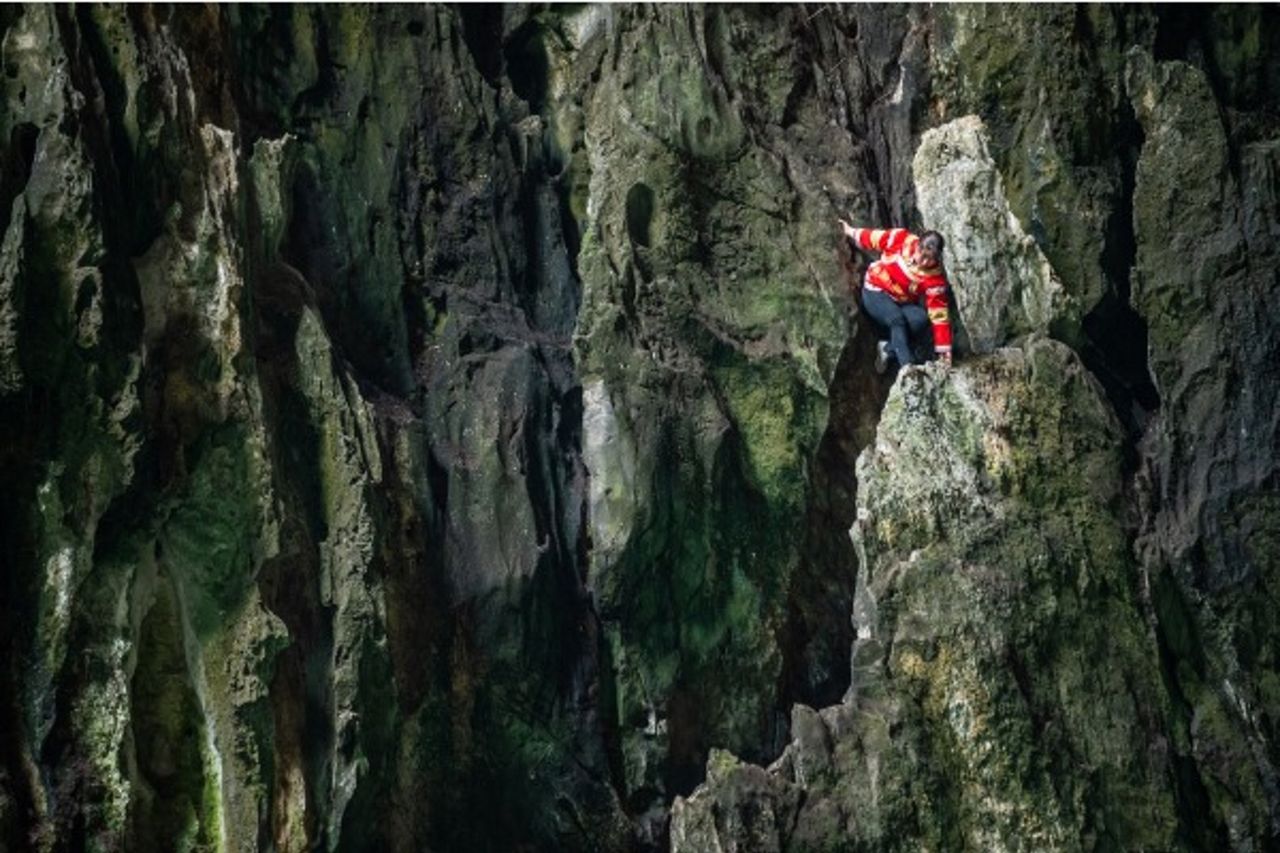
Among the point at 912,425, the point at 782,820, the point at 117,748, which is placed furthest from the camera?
the point at 912,425

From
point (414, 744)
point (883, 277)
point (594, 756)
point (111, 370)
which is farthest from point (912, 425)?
point (111, 370)

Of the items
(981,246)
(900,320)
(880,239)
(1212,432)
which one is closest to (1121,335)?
(1212,432)

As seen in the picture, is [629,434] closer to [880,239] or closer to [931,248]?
[880,239]

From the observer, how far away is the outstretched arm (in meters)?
13.8

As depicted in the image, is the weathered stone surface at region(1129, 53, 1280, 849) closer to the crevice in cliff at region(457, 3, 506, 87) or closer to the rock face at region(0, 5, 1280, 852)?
the rock face at region(0, 5, 1280, 852)

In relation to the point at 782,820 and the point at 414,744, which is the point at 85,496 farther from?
the point at 782,820

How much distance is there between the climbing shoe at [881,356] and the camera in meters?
14.1

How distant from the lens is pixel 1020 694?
12.8 meters

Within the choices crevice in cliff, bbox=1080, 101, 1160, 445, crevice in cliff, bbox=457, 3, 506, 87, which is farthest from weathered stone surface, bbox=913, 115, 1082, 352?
crevice in cliff, bbox=457, 3, 506, 87

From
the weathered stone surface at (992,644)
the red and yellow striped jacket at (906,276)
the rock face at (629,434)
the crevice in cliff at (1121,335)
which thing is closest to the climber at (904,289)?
the red and yellow striped jacket at (906,276)

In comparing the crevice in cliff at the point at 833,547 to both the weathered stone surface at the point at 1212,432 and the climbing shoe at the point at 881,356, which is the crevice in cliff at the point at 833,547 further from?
the weathered stone surface at the point at 1212,432

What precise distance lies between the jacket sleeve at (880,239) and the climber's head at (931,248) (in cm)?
23

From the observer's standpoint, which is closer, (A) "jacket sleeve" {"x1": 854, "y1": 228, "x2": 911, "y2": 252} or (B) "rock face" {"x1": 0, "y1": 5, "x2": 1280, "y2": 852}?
(B) "rock face" {"x1": 0, "y1": 5, "x2": 1280, "y2": 852}

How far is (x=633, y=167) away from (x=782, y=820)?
202 inches
